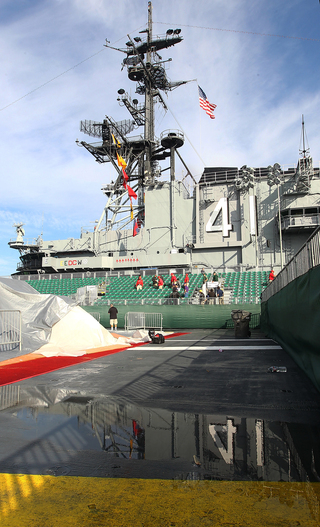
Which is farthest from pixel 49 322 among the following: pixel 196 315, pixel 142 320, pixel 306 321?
pixel 196 315

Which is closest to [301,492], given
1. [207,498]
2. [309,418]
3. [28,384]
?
[207,498]

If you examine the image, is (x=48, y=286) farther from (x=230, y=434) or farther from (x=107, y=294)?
(x=230, y=434)

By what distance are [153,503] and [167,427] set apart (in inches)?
64.9

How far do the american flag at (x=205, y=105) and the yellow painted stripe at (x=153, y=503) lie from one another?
99.2ft

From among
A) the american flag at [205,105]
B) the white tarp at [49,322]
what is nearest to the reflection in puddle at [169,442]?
the white tarp at [49,322]

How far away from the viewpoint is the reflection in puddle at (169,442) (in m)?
3.03

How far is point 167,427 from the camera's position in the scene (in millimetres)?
4125

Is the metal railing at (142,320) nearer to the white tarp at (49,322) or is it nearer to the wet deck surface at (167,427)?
the white tarp at (49,322)

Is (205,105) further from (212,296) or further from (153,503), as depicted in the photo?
(153,503)

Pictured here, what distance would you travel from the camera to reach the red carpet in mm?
7281

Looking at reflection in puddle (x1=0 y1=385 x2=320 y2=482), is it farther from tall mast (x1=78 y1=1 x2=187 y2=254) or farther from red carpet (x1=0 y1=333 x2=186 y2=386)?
tall mast (x1=78 y1=1 x2=187 y2=254)

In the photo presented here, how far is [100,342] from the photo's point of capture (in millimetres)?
12406

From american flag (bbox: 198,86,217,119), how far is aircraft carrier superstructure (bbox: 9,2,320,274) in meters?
5.16

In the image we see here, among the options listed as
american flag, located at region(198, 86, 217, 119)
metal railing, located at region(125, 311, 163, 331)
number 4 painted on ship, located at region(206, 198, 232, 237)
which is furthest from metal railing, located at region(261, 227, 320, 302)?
american flag, located at region(198, 86, 217, 119)
